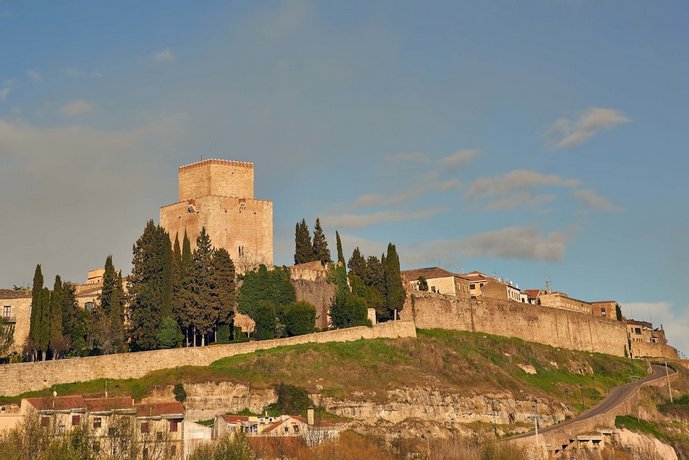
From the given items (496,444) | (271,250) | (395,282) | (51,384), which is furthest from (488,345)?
(51,384)

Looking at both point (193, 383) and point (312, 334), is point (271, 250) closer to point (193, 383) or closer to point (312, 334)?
point (312, 334)

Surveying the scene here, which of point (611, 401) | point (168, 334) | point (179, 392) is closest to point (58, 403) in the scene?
point (179, 392)

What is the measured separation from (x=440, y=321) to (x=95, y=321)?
101 ft

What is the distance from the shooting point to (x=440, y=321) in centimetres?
9238

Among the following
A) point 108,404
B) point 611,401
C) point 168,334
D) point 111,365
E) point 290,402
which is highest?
point 168,334

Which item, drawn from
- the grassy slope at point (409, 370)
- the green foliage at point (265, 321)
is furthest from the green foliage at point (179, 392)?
the green foliage at point (265, 321)

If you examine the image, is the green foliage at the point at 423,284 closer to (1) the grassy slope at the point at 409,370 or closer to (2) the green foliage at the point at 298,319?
(1) the grassy slope at the point at 409,370

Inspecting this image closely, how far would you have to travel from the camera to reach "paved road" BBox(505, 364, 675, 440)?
251 feet

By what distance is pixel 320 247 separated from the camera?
293 ft

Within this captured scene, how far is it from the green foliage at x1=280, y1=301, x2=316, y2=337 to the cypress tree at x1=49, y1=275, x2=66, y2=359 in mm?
15148

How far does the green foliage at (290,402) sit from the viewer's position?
216ft

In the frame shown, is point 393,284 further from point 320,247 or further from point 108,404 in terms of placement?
point 108,404

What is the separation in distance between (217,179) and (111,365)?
2561cm

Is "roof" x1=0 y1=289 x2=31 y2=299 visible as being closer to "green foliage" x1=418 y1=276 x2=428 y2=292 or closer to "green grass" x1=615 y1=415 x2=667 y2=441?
"green foliage" x1=418 y1=276 x2=428 y2=292
